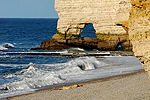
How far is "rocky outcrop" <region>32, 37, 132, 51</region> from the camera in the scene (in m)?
24.8

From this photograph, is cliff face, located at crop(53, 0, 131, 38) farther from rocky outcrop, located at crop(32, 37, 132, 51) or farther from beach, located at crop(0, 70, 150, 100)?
beach, located at crop(0, 70, 150, 100)

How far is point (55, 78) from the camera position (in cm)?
1190

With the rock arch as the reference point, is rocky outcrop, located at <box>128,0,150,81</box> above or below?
above

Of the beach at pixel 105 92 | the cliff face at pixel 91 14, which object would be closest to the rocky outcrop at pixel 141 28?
the beach at pixel 105 92

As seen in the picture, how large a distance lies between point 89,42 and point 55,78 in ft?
46.1

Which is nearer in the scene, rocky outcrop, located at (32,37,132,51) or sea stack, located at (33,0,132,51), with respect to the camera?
rocky outcrop, located at (32,37,132,51)

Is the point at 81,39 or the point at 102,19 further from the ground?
the point at 102,19

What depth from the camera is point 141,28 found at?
4.20m

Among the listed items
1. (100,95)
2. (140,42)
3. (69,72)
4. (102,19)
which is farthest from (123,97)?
(102,19)

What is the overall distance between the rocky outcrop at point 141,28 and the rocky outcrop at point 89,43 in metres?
20.4

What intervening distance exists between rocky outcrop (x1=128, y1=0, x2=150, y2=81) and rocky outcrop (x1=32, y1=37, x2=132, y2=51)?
67.1ft

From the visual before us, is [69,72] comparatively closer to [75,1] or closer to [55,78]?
[55,78]

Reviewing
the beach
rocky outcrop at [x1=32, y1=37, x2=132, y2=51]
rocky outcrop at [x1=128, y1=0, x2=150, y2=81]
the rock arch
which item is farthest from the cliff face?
rocky outcrop at [x1=128, y1=0, x2=150, y2=81]

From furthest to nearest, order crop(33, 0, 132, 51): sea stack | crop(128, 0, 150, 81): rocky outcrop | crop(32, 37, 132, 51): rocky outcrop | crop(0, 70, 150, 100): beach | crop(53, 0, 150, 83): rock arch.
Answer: crop(53, 0, 150, 83): rock arch, crop(33, 0, 132, 51): sea stack, crop(32, 37, 132, 51): rocky outcrop, crop(0, 70, 150, 100): beach, crop(128, 0, 150, 81): rocky outcrop
